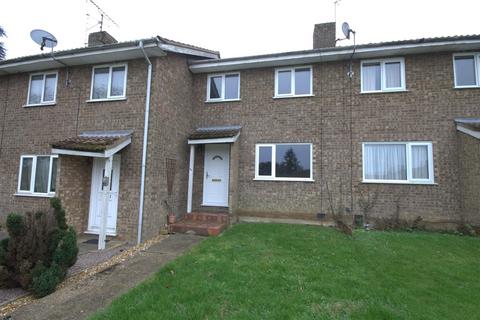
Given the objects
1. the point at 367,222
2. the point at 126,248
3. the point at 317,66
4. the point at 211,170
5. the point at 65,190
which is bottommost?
the point at 126,248

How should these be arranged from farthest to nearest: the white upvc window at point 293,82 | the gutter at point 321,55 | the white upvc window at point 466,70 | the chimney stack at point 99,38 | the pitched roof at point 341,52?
the chimney stack at point 99,38, the white upvc window at point 293,82, the white upvc window at point 466,70, the gutter at point 321,55, the pitched roof at point 341,52

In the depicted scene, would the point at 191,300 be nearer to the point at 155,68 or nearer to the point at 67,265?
the point at 67,265

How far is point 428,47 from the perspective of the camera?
887cm

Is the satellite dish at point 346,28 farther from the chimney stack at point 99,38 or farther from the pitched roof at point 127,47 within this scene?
the chimney stack at point 99,38

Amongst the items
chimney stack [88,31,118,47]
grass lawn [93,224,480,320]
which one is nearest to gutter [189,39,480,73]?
chimney stack [88,31,118,47]

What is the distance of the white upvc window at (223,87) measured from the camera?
10.9m

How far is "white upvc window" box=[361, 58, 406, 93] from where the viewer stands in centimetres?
943

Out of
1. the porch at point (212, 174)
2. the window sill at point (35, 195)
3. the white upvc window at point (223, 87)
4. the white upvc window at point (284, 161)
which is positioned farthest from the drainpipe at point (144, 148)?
the white upvc window at point (284, 161)

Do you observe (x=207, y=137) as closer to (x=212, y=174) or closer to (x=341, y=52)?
(x=212, y=174)

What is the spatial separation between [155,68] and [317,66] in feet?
18.3

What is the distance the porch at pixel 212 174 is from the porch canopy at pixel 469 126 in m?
6.90

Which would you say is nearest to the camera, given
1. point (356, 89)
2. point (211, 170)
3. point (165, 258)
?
point (165, 258)

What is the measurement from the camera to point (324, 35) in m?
10.9

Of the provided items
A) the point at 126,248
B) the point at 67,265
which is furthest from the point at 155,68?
the point at 67,265
